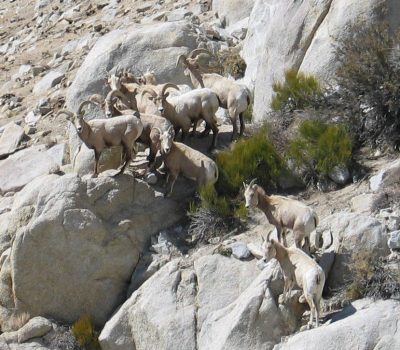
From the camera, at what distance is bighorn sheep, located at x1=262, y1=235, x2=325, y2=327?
10.8m

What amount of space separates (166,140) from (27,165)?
162 inches

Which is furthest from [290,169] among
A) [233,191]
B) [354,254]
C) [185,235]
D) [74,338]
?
[74,338]

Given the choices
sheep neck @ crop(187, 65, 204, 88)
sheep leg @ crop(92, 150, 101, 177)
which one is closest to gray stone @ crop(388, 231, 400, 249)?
sheep leg @ crop(92, 150, 101, 177)

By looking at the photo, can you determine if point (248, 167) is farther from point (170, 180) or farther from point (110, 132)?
point (110, 132)

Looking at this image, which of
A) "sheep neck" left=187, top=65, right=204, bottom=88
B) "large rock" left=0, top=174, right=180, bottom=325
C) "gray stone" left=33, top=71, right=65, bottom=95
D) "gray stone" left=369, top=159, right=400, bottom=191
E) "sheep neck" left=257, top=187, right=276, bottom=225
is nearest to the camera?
"sheep neck" left=257, top=187, right=276, bottom=225

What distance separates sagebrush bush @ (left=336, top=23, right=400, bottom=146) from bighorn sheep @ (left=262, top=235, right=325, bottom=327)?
3.12 meters

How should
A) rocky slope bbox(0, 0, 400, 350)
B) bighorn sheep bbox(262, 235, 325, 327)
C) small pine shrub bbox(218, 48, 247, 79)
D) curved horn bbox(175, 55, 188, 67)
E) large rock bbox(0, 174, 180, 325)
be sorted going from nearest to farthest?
bighorn sheep bbox(262, 235, 325, 327), rocky slope bbox(0, 0, 400, 350), large rock bbox(0, 174, 180, 325), curved horn bbox(175, 55, 188, 67), small pine shrub bbox(218, 48, 247, 79)

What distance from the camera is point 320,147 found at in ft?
45.0

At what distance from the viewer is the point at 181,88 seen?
16.3 metres

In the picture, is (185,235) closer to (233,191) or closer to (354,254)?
(233,191)

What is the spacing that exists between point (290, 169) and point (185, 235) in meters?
1.68

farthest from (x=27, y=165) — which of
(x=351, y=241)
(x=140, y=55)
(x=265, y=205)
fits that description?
(x=351, y=241)

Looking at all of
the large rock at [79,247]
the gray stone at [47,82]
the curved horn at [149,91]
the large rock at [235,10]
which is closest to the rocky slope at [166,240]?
the large rock at [79,247]

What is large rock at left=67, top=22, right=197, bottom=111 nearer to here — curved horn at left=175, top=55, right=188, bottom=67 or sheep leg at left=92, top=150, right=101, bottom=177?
curved horn at left=175, top=55, right=188, bottom=67
